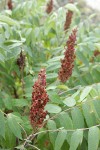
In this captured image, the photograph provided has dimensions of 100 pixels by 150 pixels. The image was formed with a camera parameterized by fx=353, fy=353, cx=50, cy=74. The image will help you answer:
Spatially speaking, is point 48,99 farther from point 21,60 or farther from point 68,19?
point 68,19

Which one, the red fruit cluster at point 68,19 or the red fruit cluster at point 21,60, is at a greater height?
the red fruit cluster at point 68,19

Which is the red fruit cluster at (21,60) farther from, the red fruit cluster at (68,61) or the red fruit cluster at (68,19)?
the red fruit cluster at (68,19)

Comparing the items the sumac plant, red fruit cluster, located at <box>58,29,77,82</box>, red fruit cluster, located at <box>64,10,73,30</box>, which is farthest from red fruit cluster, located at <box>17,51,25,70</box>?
red fruit cluster, located at <box>64,10,73,30</box>

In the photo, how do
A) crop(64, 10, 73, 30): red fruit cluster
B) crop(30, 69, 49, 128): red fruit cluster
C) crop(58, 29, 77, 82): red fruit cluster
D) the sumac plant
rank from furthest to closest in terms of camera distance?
1. crop(64, 10, 73, 30): red fruit cluster
2. crop(58, 29, 77, 82): red fruit cluster
3. the sumac plant
4. crop(30, 69, 49, 128): red fruit cluster

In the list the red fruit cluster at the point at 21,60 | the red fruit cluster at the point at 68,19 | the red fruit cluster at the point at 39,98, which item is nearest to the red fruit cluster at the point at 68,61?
the red fruit cluster at the point at 21,60

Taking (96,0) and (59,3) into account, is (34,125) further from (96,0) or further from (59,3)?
(96,0)

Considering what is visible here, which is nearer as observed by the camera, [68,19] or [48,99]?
[48,99]

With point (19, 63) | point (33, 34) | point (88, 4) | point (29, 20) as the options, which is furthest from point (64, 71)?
point (88, 4)

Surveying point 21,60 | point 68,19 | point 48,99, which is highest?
point 68,19

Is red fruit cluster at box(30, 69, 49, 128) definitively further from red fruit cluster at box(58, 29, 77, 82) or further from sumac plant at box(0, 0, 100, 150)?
red fruit cluster at box(58, 29, 77, 82)

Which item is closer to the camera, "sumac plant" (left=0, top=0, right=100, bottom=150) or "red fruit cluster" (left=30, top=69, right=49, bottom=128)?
"red fruit cluster" (left=30, top=69, right=49, bottom=128)

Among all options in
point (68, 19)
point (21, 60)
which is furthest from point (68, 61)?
point (68, 19)

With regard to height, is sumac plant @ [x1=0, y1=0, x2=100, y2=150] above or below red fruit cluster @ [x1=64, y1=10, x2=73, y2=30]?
below

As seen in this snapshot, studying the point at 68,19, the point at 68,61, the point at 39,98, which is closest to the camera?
the point at 39,98
